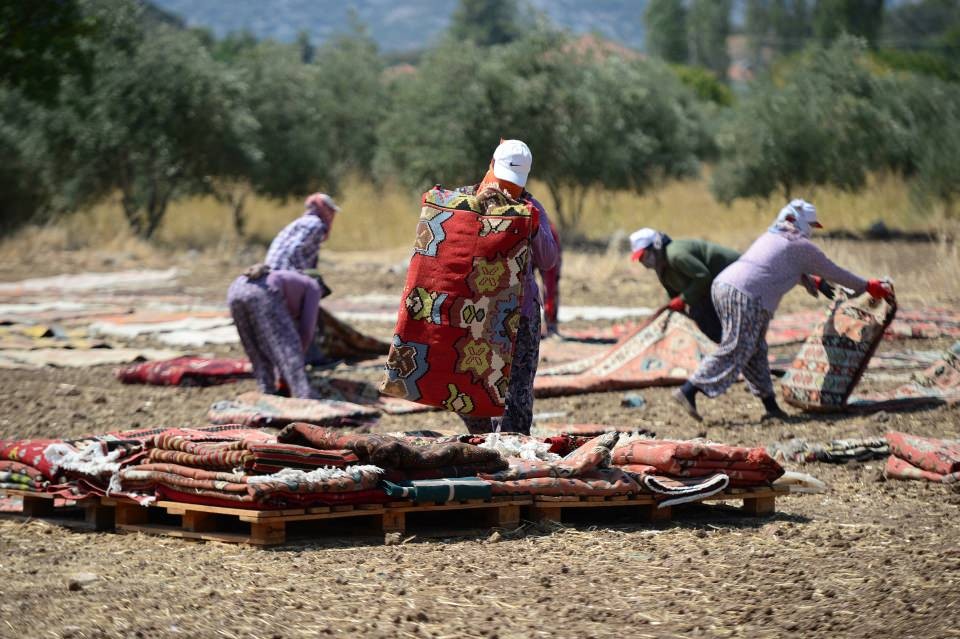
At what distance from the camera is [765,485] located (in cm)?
608

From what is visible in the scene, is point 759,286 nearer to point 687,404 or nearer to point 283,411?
point 687,404

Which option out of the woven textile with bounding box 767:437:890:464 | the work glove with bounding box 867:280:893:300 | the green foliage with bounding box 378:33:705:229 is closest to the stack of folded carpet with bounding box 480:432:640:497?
the woven textile with bounding box 767:437:890:464

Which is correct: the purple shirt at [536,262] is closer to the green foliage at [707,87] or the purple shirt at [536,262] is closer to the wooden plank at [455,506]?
the wooden plank at [455,506]

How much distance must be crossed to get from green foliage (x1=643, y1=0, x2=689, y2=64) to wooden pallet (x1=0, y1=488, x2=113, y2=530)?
103 meters

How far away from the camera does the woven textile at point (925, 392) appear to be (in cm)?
902

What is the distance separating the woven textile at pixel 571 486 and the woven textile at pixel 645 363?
14.2ft

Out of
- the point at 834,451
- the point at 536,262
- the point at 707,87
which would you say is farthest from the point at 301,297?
the point at 707,87

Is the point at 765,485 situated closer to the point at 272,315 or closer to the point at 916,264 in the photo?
the point at 272,315

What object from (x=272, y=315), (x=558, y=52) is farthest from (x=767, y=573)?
(x=558, y=52)

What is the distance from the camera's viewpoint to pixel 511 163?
6.57 m

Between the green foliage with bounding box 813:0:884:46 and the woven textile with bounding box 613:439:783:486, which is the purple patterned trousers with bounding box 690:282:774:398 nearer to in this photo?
the woven textile with bounding box 613:439:783:486

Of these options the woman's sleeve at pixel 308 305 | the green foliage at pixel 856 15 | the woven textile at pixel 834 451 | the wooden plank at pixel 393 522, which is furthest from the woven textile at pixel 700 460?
the green foliage at pixel 856 15

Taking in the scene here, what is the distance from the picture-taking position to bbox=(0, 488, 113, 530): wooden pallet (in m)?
5.83

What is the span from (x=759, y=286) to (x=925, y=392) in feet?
5.73
